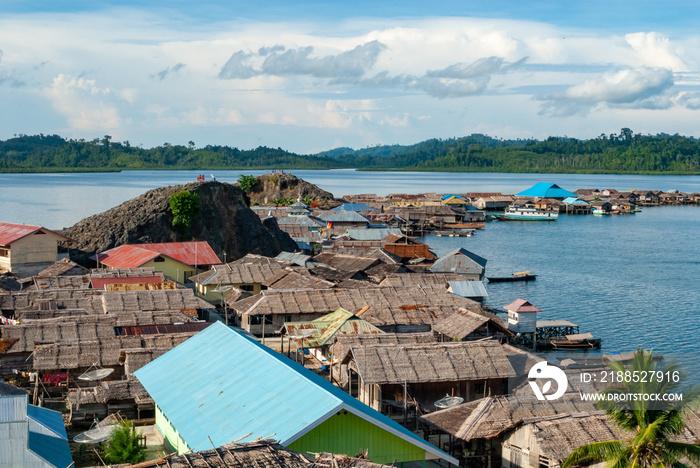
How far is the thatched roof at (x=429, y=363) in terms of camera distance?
23.3 m

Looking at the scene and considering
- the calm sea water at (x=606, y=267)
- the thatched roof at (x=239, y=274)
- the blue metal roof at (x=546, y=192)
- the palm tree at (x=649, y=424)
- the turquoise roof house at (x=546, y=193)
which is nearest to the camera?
the palm tree at (x=649, y=424)

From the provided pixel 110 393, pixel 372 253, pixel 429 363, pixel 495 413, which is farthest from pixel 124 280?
pixel 495 413

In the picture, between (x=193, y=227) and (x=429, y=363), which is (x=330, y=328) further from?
(x=193, y=227)

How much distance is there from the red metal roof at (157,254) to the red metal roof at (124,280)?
6.25m

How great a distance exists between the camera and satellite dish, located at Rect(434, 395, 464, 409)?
73.3 ft

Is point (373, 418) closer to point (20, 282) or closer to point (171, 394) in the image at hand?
point (171, 394)

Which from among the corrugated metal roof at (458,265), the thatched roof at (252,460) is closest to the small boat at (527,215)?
the corrugated metal roof at (458,265)

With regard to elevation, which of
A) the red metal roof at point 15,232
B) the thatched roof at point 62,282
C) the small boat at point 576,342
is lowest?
the small boat at point 576,342

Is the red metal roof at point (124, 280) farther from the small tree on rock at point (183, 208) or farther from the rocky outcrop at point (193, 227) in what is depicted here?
the small tree on rock at point (183, 208)

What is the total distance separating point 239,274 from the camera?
146 feet

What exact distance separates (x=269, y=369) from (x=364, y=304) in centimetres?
1677

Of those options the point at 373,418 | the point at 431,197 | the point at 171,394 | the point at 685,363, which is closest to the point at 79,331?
the point at 171,394

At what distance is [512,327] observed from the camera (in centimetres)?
3919

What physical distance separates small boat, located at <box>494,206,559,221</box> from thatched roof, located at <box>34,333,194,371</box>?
10928 centimetres
